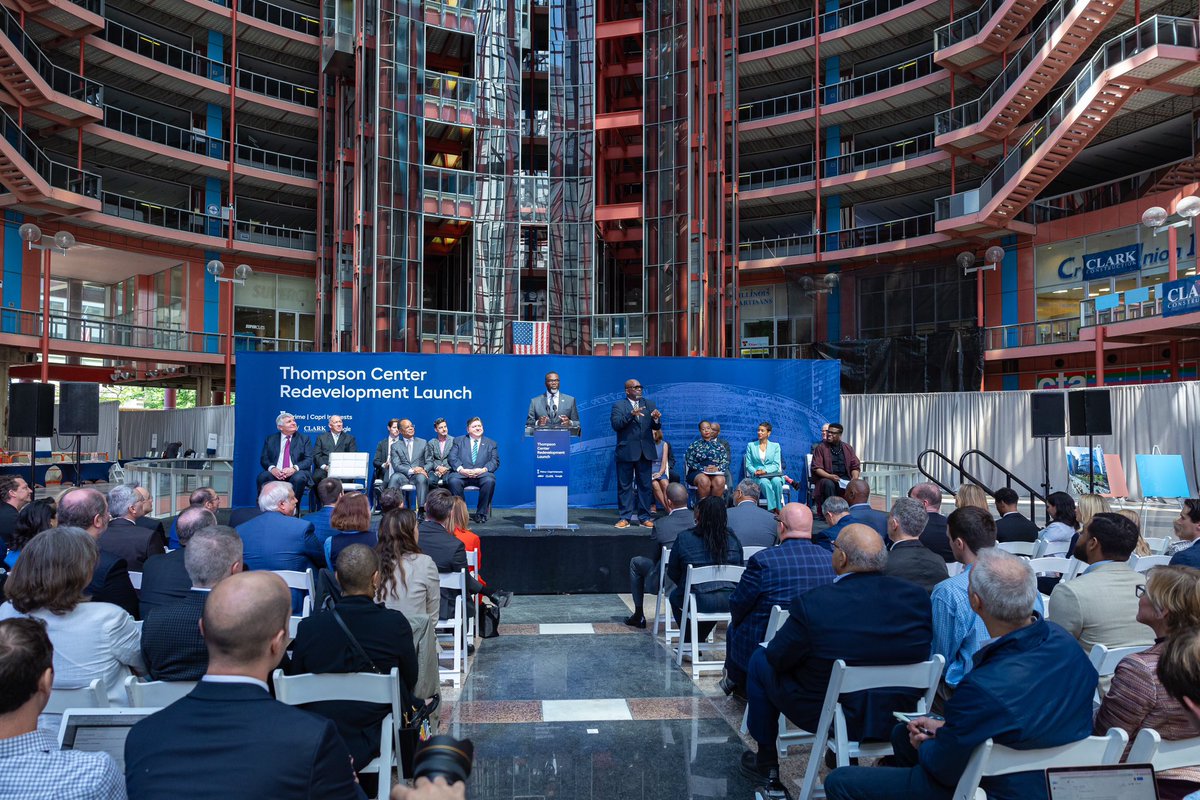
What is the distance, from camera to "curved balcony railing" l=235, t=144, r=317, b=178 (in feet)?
91.8

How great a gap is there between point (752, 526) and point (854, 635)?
9.36 feet

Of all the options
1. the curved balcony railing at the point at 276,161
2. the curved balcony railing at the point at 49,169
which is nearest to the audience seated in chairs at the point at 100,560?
the curved balcony railing at the point at 49,169

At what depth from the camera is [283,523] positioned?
4945 mm

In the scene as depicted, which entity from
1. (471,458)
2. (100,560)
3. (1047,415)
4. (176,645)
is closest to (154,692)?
(176,645)

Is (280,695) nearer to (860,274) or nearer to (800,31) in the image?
(860,274)

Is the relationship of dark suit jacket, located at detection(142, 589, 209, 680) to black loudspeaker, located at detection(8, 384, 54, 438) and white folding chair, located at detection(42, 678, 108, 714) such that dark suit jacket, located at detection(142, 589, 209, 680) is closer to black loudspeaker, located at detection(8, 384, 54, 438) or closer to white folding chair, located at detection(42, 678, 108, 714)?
white folding chair, located at detection(42, 678, 108, 714)

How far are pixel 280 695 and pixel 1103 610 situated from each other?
322cm

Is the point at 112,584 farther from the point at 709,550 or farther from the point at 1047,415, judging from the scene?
the point at 1047,415

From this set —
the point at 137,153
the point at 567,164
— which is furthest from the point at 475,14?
the point at 137,153

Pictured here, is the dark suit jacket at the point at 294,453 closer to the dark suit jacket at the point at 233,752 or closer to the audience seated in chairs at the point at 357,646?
the audience seated in chairs at the point at 357,646

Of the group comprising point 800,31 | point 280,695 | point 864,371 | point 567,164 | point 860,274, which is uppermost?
point 800,31

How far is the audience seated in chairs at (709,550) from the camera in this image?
5.31 m

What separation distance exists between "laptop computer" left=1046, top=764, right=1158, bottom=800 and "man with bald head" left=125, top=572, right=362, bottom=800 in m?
1.57

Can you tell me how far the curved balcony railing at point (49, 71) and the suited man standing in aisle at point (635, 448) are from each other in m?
18.5
